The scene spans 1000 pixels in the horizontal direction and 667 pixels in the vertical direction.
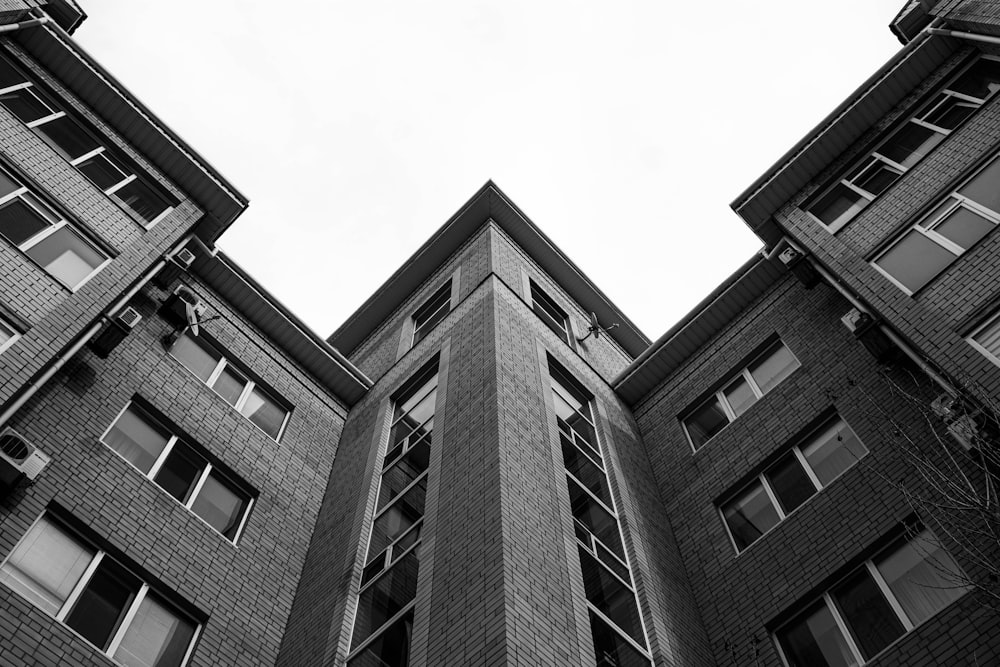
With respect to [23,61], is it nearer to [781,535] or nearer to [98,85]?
[98,85]

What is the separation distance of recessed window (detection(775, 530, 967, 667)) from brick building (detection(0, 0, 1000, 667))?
6cm

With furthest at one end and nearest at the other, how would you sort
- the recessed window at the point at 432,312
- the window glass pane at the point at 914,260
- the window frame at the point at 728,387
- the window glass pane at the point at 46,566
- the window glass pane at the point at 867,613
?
the recessed window at the point at 432,312 → the window frame at the point at 728,387 → the window glass pane at the point at 914,260 → the window glass pane at the point at 867,613 → the window glass pane at the point at 46,566

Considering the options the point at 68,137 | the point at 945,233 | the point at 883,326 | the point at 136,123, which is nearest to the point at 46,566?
the point at 68,137

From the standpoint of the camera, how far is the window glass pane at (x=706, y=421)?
1938 centimetres

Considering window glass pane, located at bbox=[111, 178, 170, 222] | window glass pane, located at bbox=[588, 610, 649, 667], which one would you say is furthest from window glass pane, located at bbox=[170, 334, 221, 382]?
window glass pane, located at bbox=[588, 610, 649, 667]

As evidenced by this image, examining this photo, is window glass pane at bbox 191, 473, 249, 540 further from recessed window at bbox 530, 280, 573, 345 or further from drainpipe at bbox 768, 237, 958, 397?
drainpipe at bbox 768, 237, 958, 397

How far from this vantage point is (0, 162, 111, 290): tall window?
51.0ft

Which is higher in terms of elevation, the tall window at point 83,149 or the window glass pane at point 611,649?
the tall window at point 83,149

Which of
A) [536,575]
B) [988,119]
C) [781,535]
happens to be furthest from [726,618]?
[988,119]

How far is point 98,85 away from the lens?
20.0 m

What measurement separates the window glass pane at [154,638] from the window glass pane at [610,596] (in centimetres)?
631

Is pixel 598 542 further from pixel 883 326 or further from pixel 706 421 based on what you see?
pixel 883 326

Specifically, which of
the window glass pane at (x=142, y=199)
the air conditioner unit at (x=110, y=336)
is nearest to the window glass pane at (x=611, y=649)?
the air conditioner unit at (x=110, y=336)

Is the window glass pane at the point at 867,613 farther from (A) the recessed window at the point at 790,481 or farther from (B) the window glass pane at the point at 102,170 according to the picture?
(B) the window glass pane at the point at 102,170
